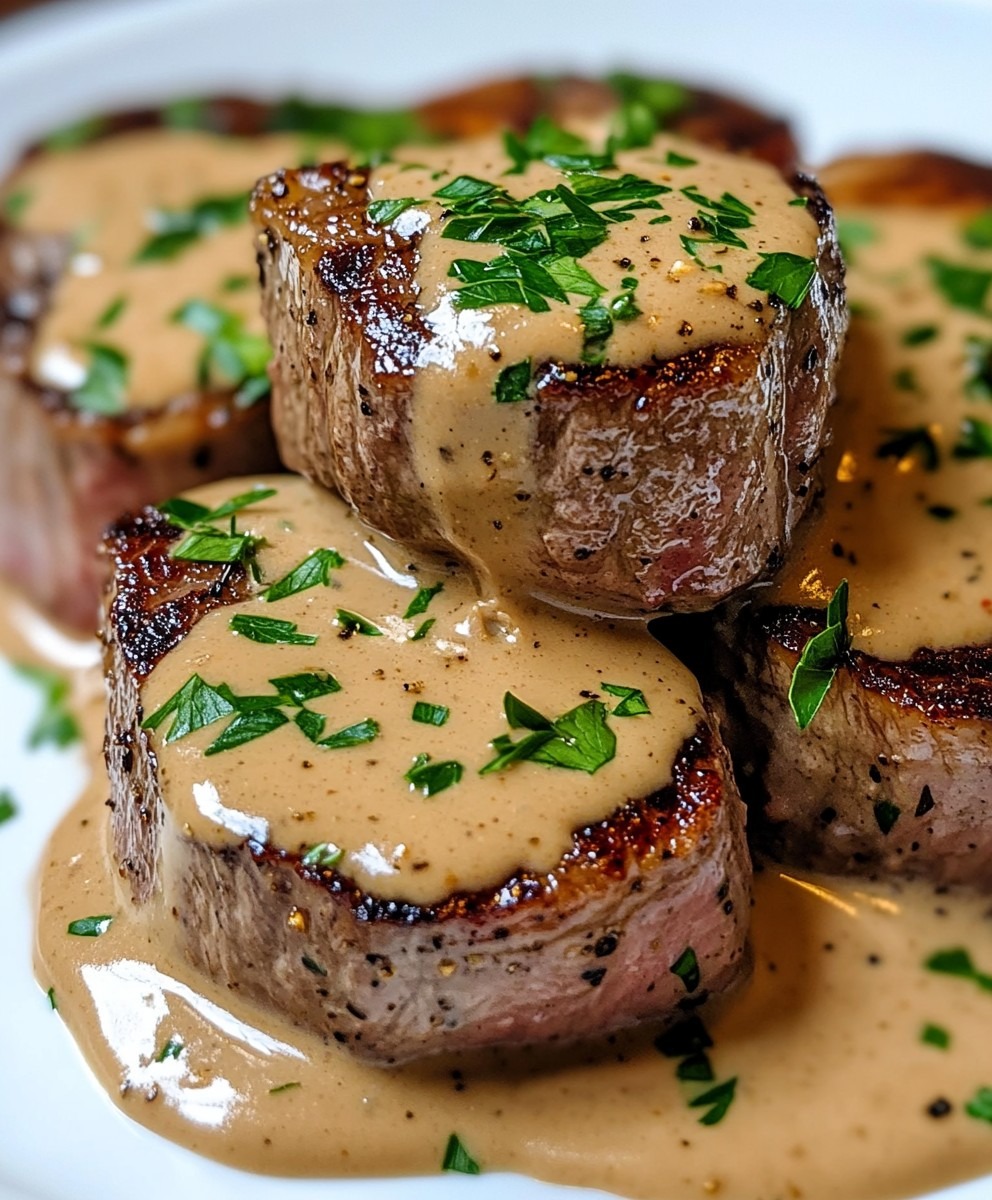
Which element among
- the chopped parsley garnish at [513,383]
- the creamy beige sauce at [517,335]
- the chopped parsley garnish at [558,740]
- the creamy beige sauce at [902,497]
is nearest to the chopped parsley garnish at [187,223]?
the creamy beige sauce at [517,335]

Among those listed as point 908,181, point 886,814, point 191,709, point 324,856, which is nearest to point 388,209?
point 191,709

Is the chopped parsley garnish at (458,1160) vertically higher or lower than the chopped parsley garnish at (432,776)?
lower

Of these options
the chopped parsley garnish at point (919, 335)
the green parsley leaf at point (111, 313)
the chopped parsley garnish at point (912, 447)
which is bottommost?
the chopped parsley garnish at point (912, 447)

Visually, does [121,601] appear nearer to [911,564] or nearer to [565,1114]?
[565,1114]

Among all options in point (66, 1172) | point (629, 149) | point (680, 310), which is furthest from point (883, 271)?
point (66, 1172)

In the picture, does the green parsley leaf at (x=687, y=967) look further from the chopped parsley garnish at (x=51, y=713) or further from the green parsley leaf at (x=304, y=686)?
the chopped parsley garnish at (x=51, y=713)

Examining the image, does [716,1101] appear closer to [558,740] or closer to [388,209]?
[558,740]
